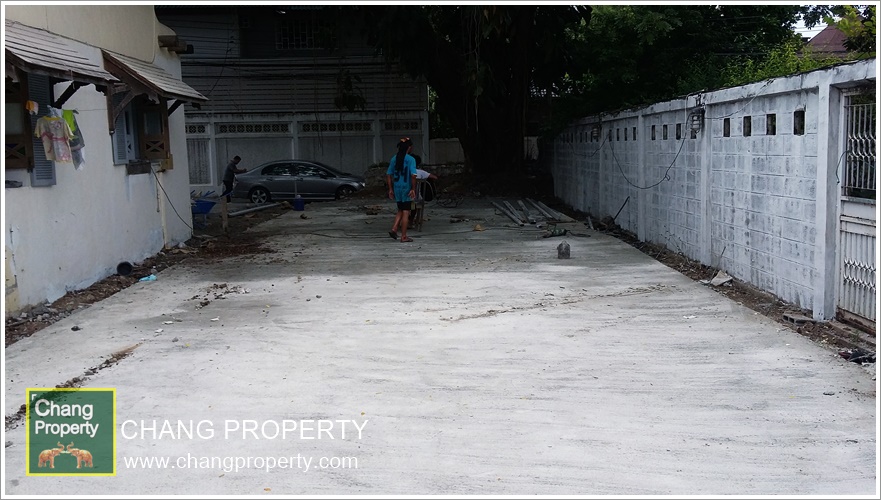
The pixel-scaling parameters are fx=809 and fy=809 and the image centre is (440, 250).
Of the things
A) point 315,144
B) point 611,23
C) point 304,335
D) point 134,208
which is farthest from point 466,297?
point 315,144

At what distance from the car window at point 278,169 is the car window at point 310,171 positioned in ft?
1.00

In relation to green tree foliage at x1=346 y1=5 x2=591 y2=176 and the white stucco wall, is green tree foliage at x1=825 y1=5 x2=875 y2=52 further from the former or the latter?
green tree foliage at x1=346 y1=5 x2=591 y2=176

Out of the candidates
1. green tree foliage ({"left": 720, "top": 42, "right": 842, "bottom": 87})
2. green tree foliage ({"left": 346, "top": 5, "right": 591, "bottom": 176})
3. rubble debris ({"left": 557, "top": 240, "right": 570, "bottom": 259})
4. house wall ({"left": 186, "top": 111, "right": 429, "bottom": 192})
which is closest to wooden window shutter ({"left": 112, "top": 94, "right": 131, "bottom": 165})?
rubble debris ({"left": 557, "top": 240, "right": 570, "bottom": 259})

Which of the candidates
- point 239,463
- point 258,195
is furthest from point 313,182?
point 239,463

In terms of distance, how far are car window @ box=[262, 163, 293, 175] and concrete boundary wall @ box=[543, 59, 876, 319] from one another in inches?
490

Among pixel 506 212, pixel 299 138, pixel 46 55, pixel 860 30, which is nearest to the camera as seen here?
pixel 860 30

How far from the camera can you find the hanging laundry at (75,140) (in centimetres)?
986

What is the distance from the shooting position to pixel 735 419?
5.36m

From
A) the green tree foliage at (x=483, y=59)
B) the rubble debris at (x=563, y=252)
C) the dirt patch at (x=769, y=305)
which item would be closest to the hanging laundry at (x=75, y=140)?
the rubble debris at (x=563, y=252)

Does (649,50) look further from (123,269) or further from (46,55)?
(46,55)

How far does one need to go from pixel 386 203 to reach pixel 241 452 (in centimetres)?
1840

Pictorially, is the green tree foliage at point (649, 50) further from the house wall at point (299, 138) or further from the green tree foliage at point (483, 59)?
the house wall at point (299, 138)

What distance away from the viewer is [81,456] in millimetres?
4848

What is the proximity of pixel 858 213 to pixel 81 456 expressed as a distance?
6.50 m
